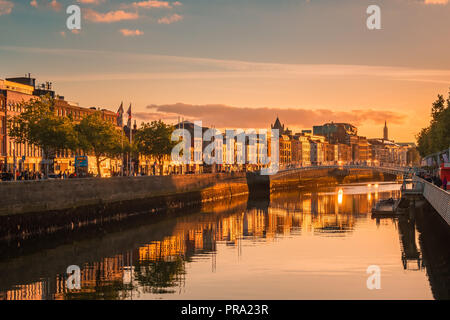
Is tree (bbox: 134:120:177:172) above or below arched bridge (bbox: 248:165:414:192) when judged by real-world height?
above

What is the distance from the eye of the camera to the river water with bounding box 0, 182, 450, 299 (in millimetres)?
25281

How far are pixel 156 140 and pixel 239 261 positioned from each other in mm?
54142

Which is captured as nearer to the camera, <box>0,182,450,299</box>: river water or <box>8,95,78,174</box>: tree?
<box>0,182,450,299</box>: river water

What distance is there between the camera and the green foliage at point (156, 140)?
8500 cm

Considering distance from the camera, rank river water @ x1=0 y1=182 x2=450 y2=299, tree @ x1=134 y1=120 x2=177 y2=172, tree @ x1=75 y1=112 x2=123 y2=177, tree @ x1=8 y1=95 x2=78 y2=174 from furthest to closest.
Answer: tree @ x1=134 y1=120 x2=177 y2=172, tree @ x1=75 y1=112 x2=123 y2=177, tree @ x1=8 y1=95 x2=78 y2=174, river water @ x1=0 y1=182 x2=450 y2=299

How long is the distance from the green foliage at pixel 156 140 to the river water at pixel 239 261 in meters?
34.6

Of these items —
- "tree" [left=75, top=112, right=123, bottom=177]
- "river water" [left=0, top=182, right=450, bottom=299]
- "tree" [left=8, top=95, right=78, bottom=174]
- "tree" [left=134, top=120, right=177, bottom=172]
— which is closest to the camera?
"river water" [left=0, top=182, right=450, bottom=299]

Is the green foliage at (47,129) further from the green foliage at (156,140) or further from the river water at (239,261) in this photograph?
the green foliage at (156,140)

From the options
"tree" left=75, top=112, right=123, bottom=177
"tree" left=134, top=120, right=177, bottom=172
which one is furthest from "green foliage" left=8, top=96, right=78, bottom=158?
"tree" left=134, top=120, right=177, bottom=172

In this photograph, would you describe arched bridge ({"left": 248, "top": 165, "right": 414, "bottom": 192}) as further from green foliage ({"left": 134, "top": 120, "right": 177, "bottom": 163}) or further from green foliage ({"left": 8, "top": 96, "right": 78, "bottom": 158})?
green foliage ({"left": 8, "top": 96, "right": 78, "bottom": 158})

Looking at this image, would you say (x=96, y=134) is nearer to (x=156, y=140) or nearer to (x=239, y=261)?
(x=156, y=140)

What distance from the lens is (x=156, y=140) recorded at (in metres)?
85.2

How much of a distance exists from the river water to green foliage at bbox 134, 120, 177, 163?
1362 inches
